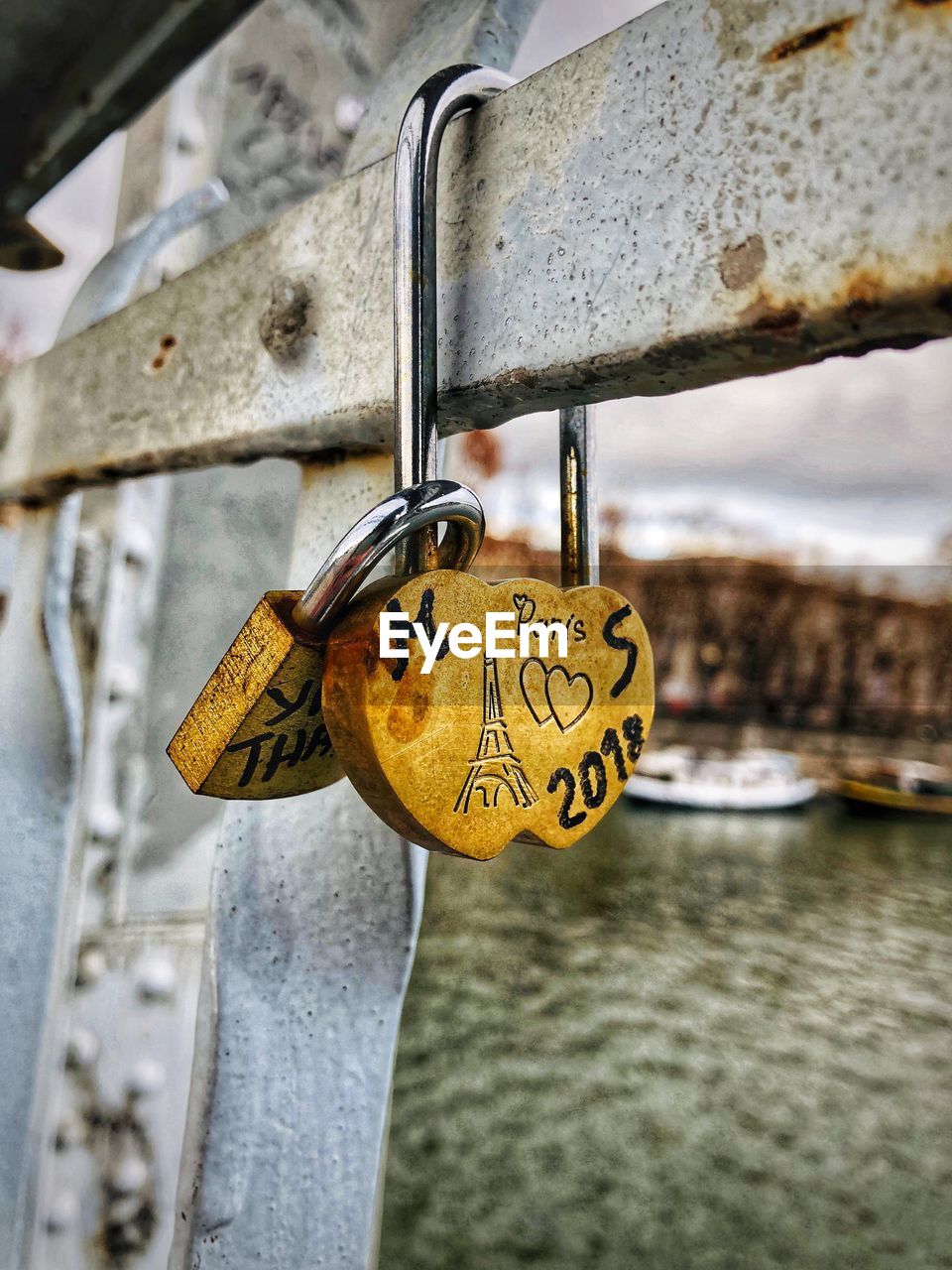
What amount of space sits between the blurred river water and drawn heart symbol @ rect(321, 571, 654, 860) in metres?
3.03

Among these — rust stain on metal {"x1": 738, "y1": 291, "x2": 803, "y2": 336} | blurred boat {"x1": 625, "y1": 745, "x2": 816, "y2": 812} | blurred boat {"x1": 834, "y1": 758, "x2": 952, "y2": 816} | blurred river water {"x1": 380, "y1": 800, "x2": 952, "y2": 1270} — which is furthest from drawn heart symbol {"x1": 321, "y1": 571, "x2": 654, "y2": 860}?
blurred boat {"x1": 834, "y1": 758, "x2": 952, "y2": 816}

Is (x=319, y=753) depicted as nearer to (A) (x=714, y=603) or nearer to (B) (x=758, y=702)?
(A) (x=714, y=603)

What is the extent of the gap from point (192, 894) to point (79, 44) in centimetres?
74

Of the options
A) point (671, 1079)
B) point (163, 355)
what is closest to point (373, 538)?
point (163, 355)

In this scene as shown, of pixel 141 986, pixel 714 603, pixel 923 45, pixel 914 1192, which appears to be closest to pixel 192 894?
pixel 141 986

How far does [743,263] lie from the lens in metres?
0.24

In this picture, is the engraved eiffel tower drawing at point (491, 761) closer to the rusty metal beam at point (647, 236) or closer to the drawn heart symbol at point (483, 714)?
the drawn heart symbol at point (483, 714)

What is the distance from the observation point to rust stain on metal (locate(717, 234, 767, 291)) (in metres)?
0.23

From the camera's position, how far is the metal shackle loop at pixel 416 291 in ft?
0.97

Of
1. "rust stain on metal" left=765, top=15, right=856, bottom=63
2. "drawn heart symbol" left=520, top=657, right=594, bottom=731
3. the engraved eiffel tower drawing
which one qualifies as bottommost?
the engraved eiffel tower drawing

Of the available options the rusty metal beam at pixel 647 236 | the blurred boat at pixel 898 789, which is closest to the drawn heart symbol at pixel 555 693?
the rusty metal beam at pixel 647 236

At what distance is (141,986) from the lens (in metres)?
0.79

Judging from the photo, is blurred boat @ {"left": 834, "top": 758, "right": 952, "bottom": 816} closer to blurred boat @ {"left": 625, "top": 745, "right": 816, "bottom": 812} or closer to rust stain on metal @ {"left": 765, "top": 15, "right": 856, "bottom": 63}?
blurred boat @ {"left": 625, "top": 745, "right": 816, "bottom": 812}

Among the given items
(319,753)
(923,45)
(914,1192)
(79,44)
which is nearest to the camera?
(923,45)
